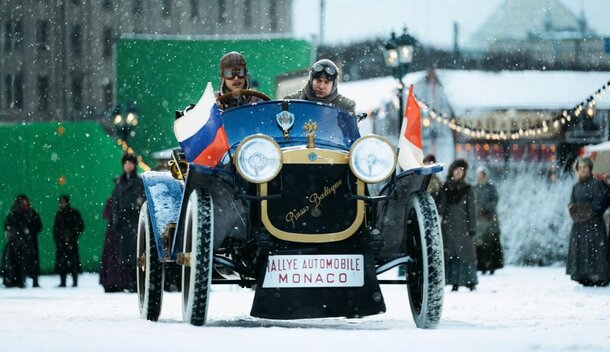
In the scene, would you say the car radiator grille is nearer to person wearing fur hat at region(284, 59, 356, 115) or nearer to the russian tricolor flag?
the russian tricolor flag

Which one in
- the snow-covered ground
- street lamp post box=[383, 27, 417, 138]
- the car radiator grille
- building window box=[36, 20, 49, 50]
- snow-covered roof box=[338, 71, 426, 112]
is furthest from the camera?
building window box=[36, 20, 49, 50]

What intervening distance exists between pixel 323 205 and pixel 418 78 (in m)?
34.2

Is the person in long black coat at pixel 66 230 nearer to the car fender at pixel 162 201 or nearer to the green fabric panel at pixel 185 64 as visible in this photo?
the green fabric panel at pixel 185 64

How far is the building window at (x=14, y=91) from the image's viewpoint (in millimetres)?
68312

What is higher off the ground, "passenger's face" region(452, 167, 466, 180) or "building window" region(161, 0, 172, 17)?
"passenger's face" region(452, 167, 466, 180)

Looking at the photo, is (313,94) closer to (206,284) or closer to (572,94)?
(206,284)

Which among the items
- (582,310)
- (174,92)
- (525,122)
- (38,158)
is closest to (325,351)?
(582,310)

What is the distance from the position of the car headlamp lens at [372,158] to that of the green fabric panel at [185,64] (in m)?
18.2

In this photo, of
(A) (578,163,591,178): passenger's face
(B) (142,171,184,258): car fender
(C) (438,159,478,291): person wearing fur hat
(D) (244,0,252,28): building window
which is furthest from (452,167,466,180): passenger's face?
(D) (244,0,252,28): building window

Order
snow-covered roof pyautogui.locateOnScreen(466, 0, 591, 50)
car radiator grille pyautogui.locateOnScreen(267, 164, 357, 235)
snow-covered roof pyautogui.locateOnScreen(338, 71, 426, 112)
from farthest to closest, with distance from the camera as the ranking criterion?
snow-covered roof pyautogui.locateOnScreen(466, 0, 591, 50) → snow-covered roof pyautogui.locateOnScreen(338, 71, 426, 112) → car radiator grille pyautogui.locateOnScreen(267, 164, 357, 235)

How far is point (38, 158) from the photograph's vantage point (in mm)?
22094

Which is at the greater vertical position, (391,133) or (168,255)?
(168,255)

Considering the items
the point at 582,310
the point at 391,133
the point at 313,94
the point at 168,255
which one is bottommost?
the point at 391,133

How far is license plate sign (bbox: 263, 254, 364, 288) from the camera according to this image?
811 centimetres
